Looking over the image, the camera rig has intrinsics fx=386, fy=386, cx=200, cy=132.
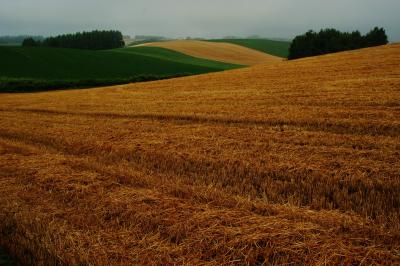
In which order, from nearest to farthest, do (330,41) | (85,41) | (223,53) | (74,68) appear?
(74,68)
(330,41)
(223,53)
(85,41)

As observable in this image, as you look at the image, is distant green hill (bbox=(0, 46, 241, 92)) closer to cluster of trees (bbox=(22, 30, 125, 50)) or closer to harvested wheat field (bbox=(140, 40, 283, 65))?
harvested wheat field (bbox=(140, 40, 283, 65))

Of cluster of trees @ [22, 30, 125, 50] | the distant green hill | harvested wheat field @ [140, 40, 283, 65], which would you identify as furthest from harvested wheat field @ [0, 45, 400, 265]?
cluster of trees @ [22, 30, 125, 50]

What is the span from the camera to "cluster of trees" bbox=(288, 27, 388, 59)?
68188mm

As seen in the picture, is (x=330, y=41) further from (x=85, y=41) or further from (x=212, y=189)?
(x=85, y=41)

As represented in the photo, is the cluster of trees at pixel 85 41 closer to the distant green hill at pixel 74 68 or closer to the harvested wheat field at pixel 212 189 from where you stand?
the distant green hill at pixel 74 68

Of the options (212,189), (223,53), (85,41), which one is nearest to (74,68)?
(223,53)

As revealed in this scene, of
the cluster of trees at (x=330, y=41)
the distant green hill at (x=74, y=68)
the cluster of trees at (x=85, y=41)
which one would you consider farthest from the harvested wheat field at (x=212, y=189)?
the cluster of trees at (x=85, y=41)

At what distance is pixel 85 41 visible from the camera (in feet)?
402

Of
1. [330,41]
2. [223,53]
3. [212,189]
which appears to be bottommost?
[212,189]

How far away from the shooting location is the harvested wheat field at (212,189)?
4.61m

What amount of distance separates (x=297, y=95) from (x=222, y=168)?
10004 mm

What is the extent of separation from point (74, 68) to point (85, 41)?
68.4 metres

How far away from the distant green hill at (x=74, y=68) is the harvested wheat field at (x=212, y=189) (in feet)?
106

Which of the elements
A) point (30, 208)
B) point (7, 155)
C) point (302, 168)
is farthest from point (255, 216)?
point (7, 155)
